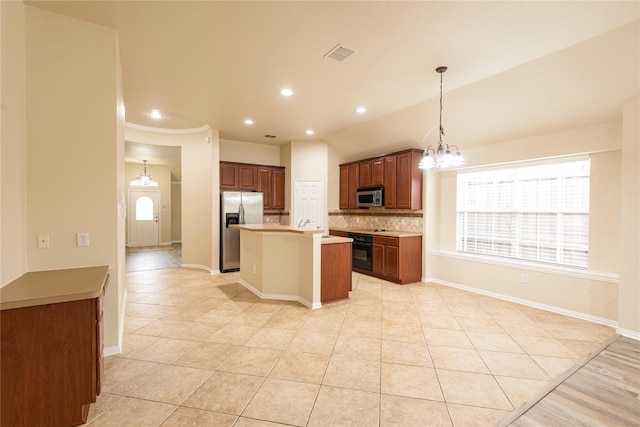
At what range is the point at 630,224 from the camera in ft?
9.89

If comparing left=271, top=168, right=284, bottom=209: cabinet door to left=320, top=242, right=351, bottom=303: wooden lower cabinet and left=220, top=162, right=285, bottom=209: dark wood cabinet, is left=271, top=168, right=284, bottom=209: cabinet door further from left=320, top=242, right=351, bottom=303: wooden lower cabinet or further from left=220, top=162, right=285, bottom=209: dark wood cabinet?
left=320, top=242, right=351, bottom=303: wooden lower cabinet

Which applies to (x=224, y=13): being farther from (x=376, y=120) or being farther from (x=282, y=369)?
(x=376, y=120)

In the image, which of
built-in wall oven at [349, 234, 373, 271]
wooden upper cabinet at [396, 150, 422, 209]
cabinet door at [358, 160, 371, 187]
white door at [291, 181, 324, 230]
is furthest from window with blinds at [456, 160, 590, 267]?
white door at [291, 181, 324, 230]

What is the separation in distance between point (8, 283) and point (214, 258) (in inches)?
155

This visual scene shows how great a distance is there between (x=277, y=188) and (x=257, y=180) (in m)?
0.53

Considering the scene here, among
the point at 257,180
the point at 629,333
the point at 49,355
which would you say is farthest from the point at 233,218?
the point at 629,333

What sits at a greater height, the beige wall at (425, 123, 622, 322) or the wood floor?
the beige wall at (425, 123, 622, 322)

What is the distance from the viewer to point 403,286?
5.04m

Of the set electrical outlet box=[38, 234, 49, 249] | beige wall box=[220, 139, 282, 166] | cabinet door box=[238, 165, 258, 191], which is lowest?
electrical outlet box=[38, 234, 49, 249]

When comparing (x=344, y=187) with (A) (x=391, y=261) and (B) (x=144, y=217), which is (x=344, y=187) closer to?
(A) (x=391, y=261)

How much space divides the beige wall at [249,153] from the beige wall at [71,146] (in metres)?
4.00

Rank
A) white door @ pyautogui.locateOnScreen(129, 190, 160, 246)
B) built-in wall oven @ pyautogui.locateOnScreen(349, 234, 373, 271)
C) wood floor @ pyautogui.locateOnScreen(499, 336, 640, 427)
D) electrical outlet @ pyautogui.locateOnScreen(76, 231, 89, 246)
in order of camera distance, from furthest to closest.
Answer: white door @ pyautogui.locateOnScreen(129, 190, 160, 246) → built-in wall oven @ pyautogui.locateOnScreen(349, 234, 373, 271) → electrical outlet @ pyautogui.locateOnScreen(76, 231, 89, 246) → wood floor @ pyautogui.locateOnScreen(499, 336, 640, 427)

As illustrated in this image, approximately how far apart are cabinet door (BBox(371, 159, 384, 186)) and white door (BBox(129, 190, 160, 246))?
25.7 ft

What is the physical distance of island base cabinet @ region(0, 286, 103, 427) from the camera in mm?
1559
